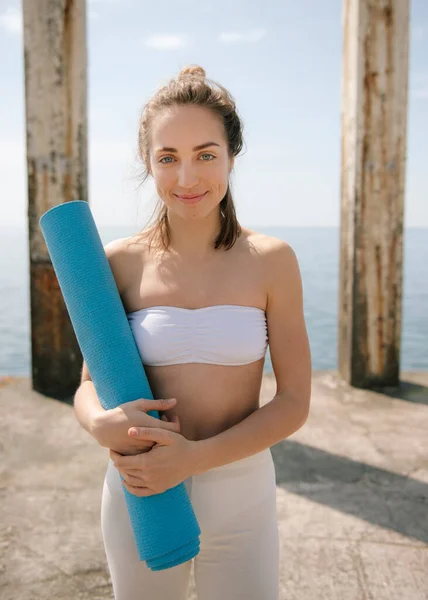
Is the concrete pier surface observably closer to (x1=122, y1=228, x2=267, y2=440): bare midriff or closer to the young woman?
the young woman

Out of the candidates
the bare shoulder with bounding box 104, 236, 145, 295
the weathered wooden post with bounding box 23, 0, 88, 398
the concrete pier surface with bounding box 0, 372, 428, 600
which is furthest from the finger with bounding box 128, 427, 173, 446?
the weathered wooden post with bounding box 23, 0, 88, 398

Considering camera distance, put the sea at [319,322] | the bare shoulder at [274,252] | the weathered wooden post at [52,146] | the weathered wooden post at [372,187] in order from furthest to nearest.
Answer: the sea at [319,322] → the weathered wooden post at [372,187] → the weathered wooden post at [52,146] → the bare shoulder at [274,252]

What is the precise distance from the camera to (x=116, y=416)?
1107 mm

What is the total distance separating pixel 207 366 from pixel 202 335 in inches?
2.9

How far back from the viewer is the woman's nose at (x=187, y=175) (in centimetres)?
120

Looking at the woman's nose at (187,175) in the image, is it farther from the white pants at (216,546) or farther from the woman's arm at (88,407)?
the white pants at (216,546)

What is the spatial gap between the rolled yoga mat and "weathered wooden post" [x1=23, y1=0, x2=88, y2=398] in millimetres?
2685

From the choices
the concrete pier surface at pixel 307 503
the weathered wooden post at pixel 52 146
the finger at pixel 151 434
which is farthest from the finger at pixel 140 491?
the weathered wooden post at pixel 52 146

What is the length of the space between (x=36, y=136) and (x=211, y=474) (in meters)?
3.11

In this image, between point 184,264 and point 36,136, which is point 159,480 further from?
point 36,136

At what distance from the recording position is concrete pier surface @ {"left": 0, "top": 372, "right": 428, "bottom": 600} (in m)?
2.01

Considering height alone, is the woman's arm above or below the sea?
above

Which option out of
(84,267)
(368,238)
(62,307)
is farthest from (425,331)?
(84,267)

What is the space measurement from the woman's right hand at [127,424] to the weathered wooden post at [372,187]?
3134 millimetres
